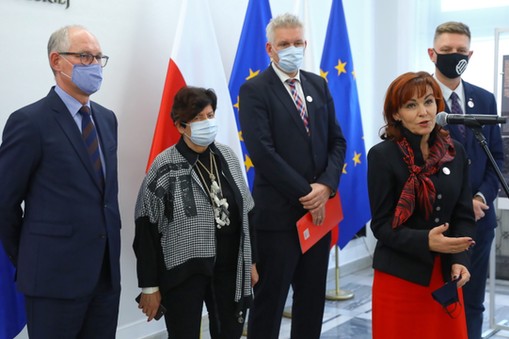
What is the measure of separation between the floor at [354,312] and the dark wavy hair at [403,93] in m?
1.98

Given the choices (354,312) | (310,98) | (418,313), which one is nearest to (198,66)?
(310,98)

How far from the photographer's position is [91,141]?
2.16m

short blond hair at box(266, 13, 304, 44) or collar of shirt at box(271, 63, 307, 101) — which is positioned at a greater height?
short blond hair at box(266, 13, 304, 44)

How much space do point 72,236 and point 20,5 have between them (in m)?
1.31

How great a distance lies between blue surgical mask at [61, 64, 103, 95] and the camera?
6.96 feet

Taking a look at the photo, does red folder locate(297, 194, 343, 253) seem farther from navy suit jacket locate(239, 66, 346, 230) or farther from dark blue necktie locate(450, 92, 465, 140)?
dark blue necktie locate(450, 92, 465, 140)

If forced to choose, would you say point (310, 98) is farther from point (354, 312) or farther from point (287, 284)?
point (354, 312)

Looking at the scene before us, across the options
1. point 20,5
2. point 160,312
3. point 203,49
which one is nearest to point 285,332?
point 160,312

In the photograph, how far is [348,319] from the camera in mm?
4121

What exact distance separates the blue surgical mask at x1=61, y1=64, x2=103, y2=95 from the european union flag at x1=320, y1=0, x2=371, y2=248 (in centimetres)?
252

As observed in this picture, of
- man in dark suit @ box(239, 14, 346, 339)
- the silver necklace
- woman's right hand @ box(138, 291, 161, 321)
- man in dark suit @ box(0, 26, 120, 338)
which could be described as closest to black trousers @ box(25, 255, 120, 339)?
man in dark suit @ box(0, 26, 120, 338)

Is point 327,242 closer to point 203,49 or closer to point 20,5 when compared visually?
point 203,49

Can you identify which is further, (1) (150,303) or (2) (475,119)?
(1) (150,303)

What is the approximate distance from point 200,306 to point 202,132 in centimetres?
72
